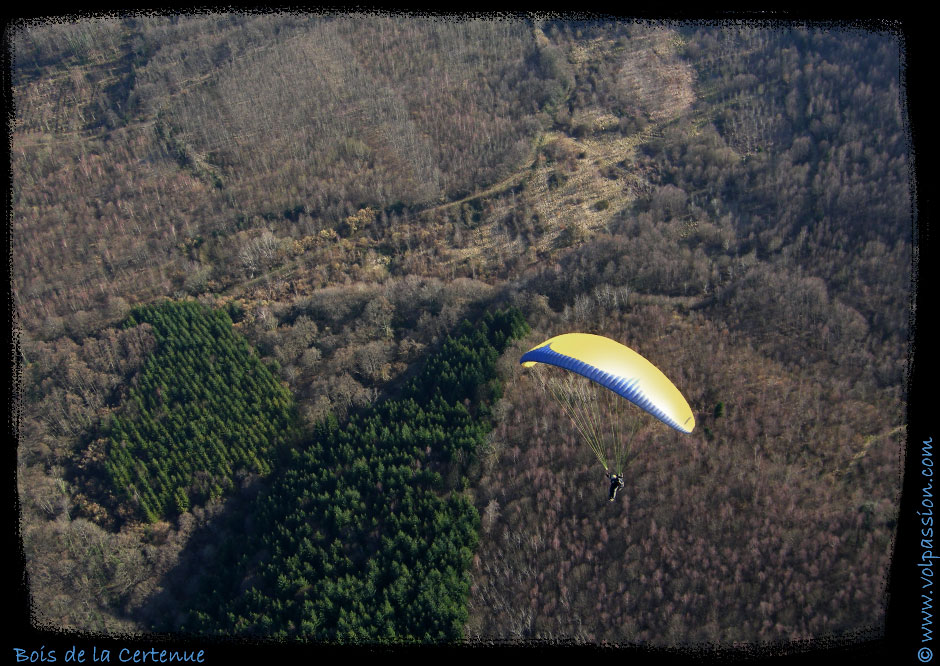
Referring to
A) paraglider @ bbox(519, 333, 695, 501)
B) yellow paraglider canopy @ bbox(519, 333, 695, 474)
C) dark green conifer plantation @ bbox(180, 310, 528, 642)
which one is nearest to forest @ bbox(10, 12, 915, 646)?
dark green conifer plantation @ bbox(180, 310, 528, 642)

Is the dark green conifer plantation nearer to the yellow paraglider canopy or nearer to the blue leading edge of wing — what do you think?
the yellow paraglider canopy

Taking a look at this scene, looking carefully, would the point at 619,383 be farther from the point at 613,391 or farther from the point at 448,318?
the point at 448,318

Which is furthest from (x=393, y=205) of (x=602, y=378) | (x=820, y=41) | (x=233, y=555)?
(x=820, y=41)

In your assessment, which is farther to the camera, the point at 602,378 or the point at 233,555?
the point at 233,555

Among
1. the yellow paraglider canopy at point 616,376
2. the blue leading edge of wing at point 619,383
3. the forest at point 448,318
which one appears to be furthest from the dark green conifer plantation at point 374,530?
the blue leading edge of wing at point 619,383

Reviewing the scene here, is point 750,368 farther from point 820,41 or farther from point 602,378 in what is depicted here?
point 820,41
